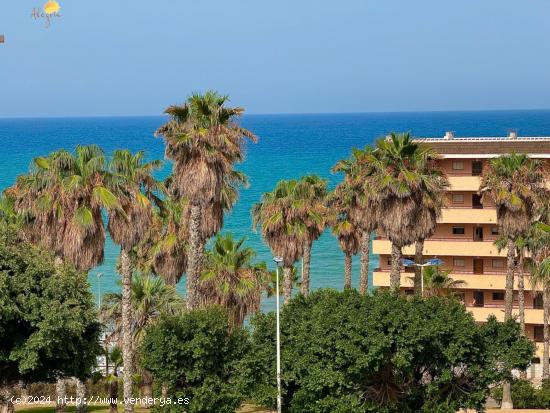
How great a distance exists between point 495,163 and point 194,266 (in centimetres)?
2017

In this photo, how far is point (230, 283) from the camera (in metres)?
54.8

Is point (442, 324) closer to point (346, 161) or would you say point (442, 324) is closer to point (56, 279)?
point (56, 279)

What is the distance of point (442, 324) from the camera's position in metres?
43.5

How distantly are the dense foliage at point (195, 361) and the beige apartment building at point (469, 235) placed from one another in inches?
1728

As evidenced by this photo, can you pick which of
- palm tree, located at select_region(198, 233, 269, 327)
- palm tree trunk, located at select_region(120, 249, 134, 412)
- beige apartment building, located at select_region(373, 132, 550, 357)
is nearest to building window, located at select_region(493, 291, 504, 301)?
beige apartment building, located at select_region(373, 132, 550, 357)

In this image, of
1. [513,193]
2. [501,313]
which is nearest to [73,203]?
[513,193]

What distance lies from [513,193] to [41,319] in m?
29.6

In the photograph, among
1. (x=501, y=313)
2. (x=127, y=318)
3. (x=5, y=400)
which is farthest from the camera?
(x=501, y=313)

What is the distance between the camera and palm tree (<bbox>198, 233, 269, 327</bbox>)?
54562 millimetres

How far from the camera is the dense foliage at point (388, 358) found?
43.1 meters

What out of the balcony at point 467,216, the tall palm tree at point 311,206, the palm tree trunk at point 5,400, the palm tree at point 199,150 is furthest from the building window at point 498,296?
the palm tree trunk at point 5,400

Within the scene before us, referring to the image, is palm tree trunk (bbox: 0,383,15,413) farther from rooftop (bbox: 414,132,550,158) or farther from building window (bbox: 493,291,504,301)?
building window (bbox: 493,291,504,301)

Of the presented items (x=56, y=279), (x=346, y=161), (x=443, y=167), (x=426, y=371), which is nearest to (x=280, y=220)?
(x=346, y=161)

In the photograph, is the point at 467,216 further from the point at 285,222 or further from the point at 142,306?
the point at 142,306
